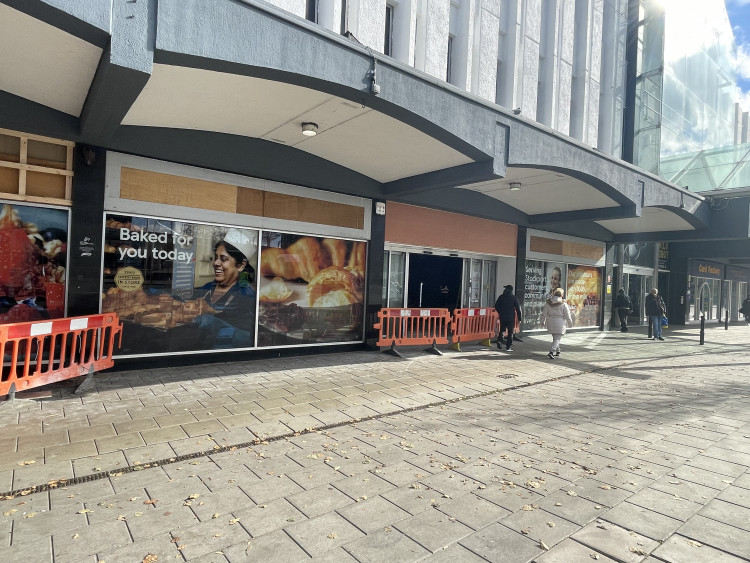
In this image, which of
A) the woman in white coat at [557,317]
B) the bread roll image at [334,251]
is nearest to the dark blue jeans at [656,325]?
the woman in white coat at [557,317]

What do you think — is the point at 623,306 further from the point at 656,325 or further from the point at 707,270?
the point at 707,270

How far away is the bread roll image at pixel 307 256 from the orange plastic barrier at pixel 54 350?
3432 millimetres

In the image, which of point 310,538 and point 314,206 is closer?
point 310,538

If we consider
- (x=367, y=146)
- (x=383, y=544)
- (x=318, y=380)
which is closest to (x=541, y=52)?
(x=367, y=146)

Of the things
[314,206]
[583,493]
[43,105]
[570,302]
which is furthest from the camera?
[570,302]

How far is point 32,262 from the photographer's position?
258 inches

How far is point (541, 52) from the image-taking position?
570 inches

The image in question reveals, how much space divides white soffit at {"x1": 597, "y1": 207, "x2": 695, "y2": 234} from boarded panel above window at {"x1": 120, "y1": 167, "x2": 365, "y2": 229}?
900 cm

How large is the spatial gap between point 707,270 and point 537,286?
14.1 m

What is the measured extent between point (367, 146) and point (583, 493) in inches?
249

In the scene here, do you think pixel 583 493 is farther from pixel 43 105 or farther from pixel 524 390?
pixel 43 105

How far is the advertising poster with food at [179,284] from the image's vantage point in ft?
23.7

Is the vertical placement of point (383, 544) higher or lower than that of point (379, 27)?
lower

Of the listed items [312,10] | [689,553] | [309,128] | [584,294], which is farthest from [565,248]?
[689,553]
